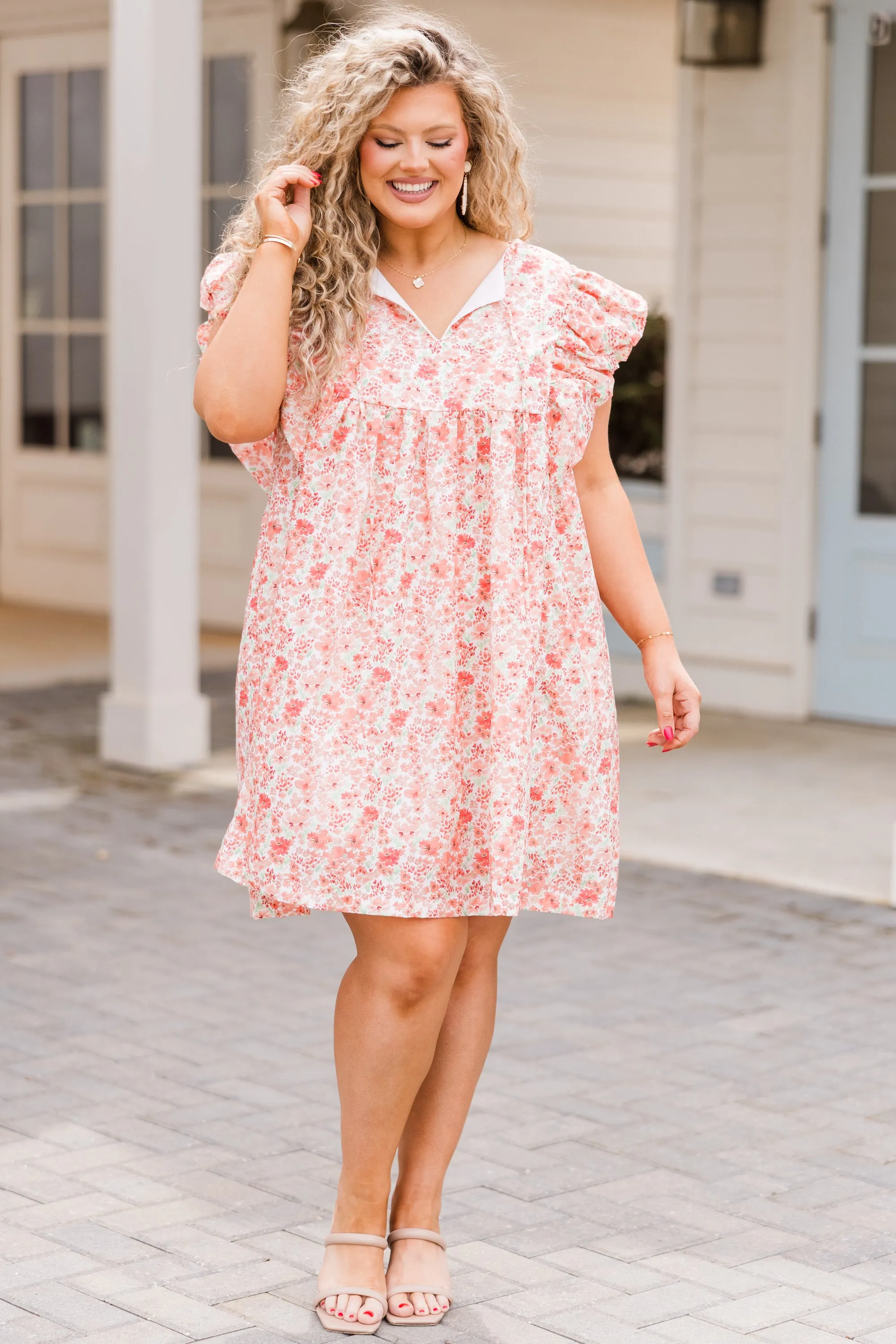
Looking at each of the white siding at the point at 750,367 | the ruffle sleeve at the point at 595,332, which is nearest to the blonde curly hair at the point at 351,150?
the ruffle sleeve at the point at 595,332

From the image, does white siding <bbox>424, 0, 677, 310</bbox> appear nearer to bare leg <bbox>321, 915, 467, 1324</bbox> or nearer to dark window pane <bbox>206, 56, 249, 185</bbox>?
dark window pane <bbox>206, 56, 249, 185</bbox>

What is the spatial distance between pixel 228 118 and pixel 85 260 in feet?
3.76

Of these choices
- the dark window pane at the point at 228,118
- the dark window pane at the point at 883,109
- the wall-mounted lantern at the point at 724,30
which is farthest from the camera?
the dark window pane at the point at 228,118

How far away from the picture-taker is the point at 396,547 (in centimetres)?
264

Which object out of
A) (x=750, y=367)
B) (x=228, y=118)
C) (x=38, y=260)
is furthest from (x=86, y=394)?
(x=750, y=367)

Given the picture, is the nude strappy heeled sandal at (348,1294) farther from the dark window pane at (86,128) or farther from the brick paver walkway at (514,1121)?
the dark window pane at (86,128)

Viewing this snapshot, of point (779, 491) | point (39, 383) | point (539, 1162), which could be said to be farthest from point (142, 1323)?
→ point (39, 383)

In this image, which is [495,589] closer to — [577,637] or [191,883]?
[577,637]

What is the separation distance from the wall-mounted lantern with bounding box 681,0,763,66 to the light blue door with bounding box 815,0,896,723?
0.32 metres

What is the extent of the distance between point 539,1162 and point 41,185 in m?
8.04

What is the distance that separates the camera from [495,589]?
264 centimetres

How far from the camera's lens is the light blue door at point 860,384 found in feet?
23.8

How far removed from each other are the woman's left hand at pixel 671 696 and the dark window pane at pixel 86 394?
7753 mm

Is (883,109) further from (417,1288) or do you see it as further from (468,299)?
(417,1288)
